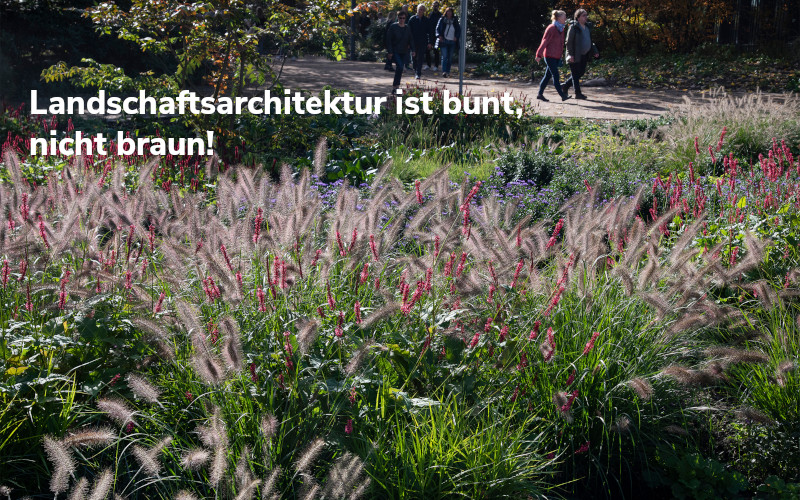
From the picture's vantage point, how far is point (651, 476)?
122 inches

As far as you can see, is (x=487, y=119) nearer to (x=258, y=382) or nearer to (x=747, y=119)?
(x=747, y=119)

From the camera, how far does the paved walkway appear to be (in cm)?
1497

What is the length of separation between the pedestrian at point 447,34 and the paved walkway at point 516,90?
0.80 m

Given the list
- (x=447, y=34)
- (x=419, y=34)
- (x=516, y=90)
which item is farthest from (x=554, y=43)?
(x=419, y=34)

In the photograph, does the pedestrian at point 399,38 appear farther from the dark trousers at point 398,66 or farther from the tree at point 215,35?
the tree at point 215,35

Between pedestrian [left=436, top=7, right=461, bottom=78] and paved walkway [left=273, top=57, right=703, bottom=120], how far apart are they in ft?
2.61

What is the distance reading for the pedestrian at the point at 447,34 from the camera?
20.5 m

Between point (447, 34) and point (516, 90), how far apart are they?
8.45 ft

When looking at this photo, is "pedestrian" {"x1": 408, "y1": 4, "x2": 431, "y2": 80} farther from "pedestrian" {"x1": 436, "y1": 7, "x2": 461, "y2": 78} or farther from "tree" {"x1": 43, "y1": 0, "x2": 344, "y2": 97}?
"tree" {"x1": 43, "y1": 0, "x2": 344, "y2": 97}

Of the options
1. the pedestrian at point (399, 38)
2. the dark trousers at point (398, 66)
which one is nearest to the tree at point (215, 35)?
the dark trousers at point (398, 66)

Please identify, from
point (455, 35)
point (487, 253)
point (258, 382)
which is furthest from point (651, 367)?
point (455, 35)

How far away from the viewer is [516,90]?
20.0 meters

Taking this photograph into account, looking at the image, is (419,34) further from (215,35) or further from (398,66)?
(215,35)

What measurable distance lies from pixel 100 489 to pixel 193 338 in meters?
0.73
